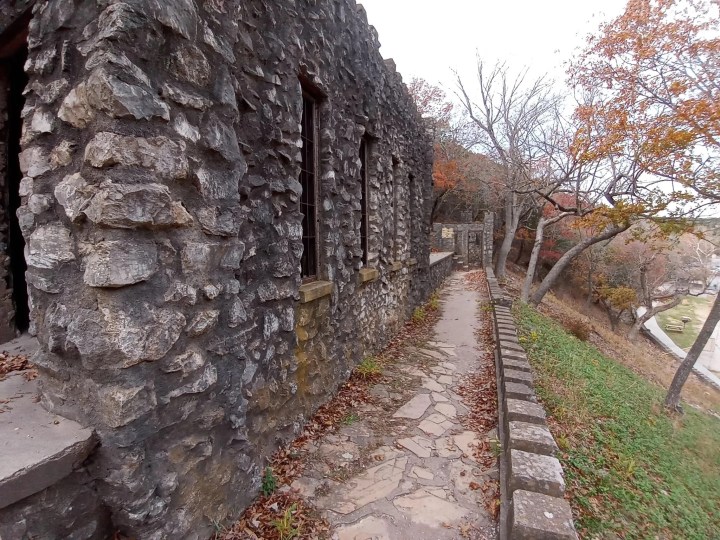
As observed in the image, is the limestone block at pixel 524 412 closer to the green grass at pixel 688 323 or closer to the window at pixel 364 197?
the window at pixel 364 197

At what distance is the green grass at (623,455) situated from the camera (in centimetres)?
324

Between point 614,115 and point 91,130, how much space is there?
10664 millimetres

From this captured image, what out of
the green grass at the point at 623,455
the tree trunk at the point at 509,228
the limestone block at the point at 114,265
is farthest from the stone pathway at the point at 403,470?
the tree trunk at the point at 509,228

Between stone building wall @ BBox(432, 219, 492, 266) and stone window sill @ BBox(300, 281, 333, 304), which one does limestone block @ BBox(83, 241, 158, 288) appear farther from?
stone building wall @ BBox(432, 219, 492, 266)

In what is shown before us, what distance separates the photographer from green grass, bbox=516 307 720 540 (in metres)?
3.24

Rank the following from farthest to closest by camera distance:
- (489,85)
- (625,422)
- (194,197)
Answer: (489,85), (625,422), (194,197)

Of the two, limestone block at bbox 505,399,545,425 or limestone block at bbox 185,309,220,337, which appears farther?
limestone block at bbox 505,399,545,425

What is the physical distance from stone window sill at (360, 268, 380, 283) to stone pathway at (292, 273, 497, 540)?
1.37 meters

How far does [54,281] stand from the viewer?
1803mm

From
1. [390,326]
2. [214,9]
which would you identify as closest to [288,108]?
[214,9]

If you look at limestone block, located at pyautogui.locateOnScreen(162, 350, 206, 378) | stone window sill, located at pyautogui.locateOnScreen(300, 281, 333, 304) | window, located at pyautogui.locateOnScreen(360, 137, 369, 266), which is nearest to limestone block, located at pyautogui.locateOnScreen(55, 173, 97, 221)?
limestone block, located at pyautogui.locateOnScreen(162, 350, 206, 378)

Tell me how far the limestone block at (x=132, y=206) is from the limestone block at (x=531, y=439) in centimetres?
293

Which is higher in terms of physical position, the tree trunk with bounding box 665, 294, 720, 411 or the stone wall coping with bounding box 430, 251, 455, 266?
the stone wall coping with bounding box 430, 251, 455, 266

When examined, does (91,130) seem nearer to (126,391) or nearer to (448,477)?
(126,391)
